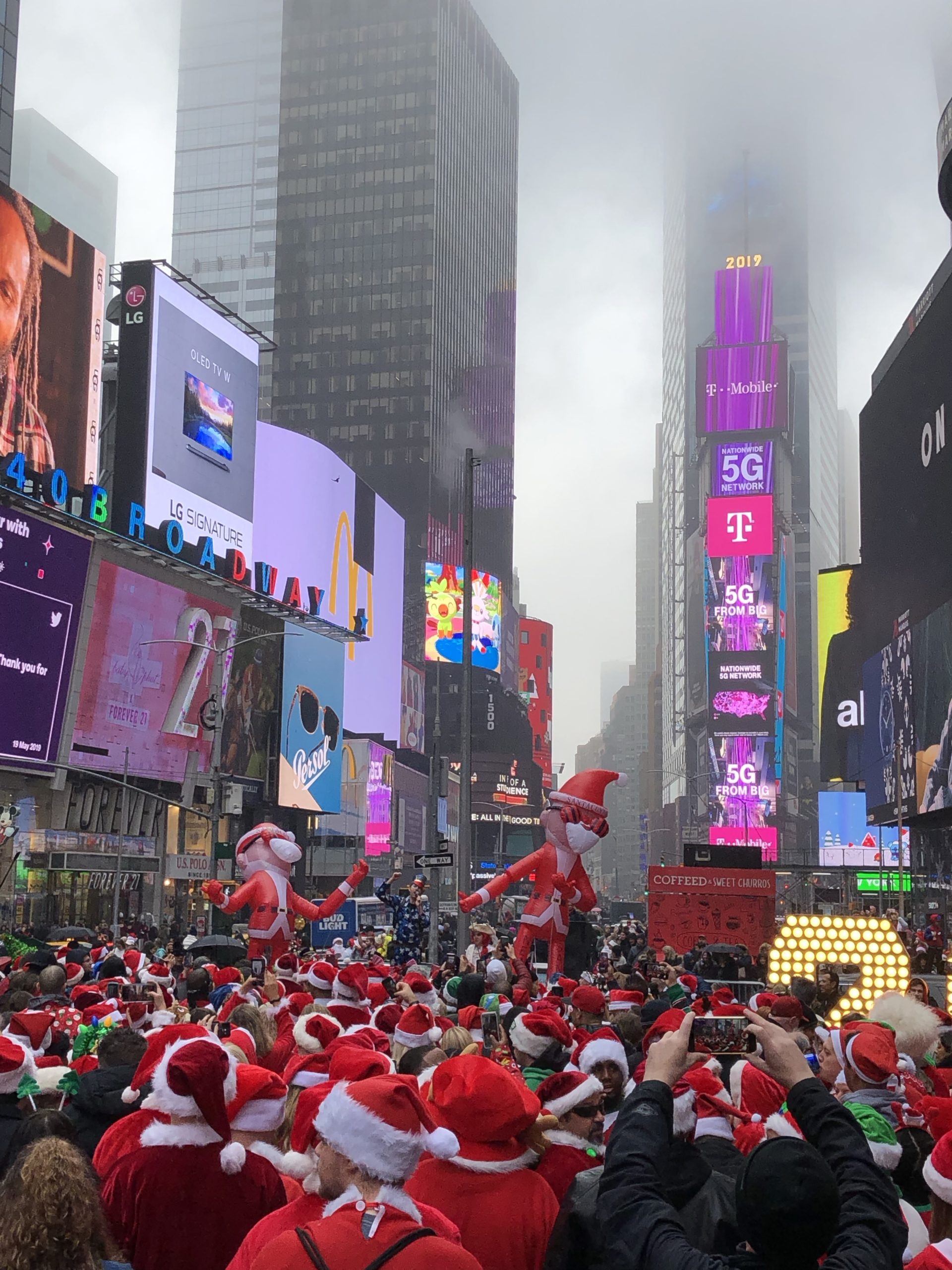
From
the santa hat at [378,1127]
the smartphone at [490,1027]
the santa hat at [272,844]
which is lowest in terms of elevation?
the smartphone at [490,1027]

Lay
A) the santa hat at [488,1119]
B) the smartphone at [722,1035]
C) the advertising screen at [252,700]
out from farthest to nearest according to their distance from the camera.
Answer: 1. the advertising screen at [252,700]
2. the santa hat at [488,1119]
3. the smartphone at [722,1035]

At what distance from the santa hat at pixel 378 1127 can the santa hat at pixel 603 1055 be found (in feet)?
8.69

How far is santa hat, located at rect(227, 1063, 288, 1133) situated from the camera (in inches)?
231

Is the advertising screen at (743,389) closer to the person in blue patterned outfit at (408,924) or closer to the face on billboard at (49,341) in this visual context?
the face on billboard at (49,341)

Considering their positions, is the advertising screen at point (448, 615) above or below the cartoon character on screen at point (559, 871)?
above

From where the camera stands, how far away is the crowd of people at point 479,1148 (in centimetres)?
366

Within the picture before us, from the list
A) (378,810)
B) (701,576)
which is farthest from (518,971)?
(701,576)

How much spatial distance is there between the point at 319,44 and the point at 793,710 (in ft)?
331

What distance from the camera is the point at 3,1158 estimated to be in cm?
632

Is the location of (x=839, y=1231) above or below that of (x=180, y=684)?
below

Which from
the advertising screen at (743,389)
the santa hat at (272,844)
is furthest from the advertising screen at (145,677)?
the advertising screen at (743,389)

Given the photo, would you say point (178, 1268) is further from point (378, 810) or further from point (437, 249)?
point (437, 249)

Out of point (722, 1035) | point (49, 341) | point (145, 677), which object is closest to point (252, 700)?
point (145, 677)

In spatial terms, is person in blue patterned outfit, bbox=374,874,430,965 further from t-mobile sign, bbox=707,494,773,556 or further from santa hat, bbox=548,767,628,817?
t-mobile sign, bbox=707,494,773,556
